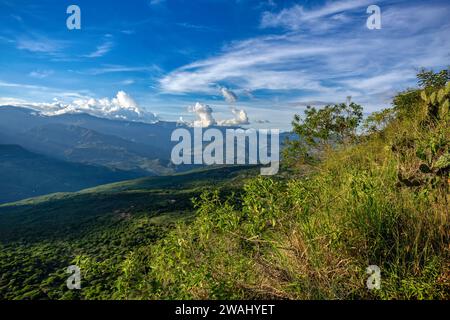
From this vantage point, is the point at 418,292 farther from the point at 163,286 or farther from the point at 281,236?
the point at 163,286

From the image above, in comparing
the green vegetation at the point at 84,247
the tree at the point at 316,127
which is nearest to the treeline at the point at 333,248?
the green vegetation at the point at 84,247

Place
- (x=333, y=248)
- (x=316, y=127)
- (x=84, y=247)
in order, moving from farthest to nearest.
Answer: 1. (x=84, y=247)
2. (x=316, y=127)
3. (x=333, y=248)

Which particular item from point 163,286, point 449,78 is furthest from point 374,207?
point 449,78

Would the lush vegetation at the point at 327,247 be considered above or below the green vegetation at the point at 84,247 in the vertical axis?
above

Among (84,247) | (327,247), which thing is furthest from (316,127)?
(84,247)

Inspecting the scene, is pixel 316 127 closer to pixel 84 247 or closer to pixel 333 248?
pixel 333 248

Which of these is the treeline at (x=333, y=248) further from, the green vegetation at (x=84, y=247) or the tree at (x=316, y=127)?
the tree at (x=316, y=127)

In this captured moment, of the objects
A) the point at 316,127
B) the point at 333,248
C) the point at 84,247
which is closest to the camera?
the point at 333,248

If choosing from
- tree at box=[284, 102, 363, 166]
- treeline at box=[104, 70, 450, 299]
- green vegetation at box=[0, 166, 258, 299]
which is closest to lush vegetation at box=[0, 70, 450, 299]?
treeline at box=[104, 70, 450, 299]

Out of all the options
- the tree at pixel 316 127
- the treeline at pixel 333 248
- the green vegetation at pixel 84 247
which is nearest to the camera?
the treeline at pixel 333 248

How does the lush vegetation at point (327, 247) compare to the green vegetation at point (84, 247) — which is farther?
the green vegetation at point (84, 247)

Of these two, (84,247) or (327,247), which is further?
(84,247)

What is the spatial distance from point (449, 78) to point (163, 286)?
19065 mm

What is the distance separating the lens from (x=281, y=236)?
217 inches
